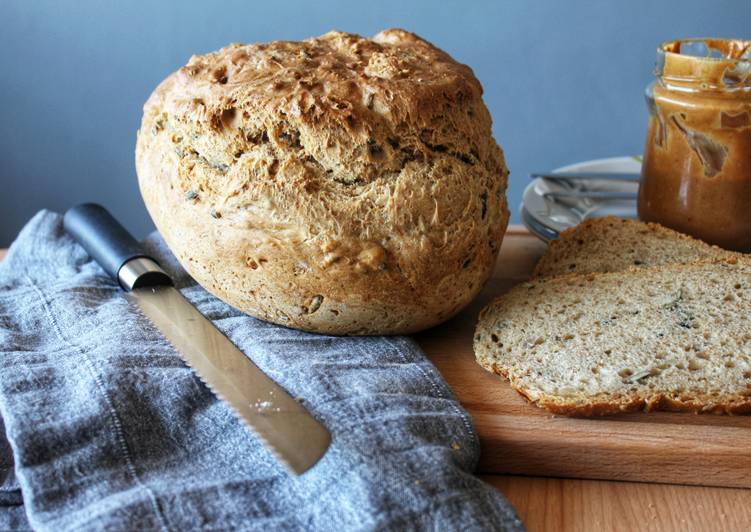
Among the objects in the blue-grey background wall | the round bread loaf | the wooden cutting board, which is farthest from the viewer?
the blue-grey background wall

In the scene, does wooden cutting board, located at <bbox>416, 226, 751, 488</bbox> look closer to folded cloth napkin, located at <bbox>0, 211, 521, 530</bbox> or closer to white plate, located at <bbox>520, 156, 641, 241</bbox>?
folded cloth napkin, located at <bbox>0, 211, 521, 530</bbox>

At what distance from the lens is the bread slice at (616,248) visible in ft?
6.33

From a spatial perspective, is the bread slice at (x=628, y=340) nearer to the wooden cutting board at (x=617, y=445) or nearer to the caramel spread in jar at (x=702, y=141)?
the wooden cutting board at (x=617, y=445)

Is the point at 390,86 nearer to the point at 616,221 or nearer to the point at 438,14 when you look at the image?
the point at 616,221

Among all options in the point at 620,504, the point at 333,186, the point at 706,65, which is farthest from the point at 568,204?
the point at 620,504

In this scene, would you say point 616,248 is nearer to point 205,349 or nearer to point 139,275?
point 205,349

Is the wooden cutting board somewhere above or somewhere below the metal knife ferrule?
below

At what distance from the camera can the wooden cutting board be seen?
1.36 metres

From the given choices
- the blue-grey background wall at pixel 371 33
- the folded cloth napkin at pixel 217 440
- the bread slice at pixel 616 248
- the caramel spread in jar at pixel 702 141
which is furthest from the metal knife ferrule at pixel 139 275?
the blue-grey background wall at pixel 371 33

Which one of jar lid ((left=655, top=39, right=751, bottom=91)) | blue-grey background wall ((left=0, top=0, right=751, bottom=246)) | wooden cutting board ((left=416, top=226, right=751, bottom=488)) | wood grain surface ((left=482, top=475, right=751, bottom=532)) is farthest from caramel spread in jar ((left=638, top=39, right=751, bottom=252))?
blue-grey background wall ((left=0, top=0, right=751, bottom=246))

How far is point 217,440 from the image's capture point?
1.36m

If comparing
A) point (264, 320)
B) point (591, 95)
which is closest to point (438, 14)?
point (591, 95)

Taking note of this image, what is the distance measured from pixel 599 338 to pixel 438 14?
2011 mm

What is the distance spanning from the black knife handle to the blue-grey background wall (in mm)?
1411
